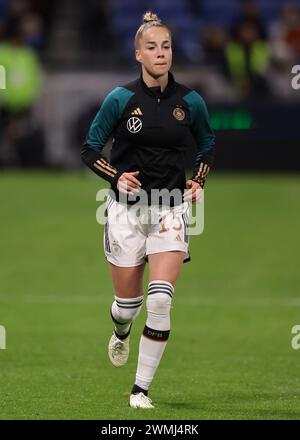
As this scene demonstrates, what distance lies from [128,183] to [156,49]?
3.09 ft

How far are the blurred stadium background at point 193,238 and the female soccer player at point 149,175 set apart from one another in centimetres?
74

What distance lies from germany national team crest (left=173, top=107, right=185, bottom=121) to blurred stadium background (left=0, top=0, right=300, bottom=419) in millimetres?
2006

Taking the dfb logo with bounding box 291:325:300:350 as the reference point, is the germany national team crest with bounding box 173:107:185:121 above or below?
above

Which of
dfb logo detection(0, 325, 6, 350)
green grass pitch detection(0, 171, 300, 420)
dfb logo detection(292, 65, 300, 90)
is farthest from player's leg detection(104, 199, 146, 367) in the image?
dfb logo detection(292, 65, 300, 90)

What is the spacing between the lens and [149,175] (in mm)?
9289

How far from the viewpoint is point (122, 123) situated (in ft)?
30.4

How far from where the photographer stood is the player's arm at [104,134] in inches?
363

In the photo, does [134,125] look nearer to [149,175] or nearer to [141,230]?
[149,175]

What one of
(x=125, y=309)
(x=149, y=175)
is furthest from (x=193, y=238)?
(x=149, y=175)

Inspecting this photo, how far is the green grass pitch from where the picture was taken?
960cm

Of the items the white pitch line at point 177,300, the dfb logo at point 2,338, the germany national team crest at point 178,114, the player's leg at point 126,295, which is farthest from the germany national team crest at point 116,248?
the white pitch line at point 177,300

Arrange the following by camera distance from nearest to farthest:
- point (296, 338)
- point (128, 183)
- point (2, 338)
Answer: point (128, 183) < point (2, 338) < point (296, 338)

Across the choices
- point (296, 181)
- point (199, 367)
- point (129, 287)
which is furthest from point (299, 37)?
point (129, 287)

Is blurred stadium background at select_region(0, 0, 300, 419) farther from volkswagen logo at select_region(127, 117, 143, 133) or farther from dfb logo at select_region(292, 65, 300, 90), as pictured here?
volkswagen logo at select_region(127, 117, 143, 133)
